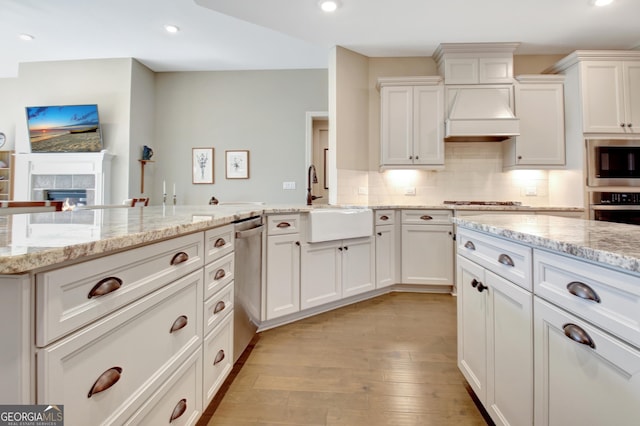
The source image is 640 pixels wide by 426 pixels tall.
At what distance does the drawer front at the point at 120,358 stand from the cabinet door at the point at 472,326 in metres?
1.22

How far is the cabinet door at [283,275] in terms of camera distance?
219 centimetres

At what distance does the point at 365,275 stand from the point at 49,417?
2.43m

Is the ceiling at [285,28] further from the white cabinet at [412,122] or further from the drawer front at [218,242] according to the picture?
the drawer front at [218,242]

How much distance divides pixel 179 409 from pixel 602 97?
4401 millimetres

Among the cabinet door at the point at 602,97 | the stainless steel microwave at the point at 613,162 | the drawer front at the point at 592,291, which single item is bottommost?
the drawer front at the point at 592,291

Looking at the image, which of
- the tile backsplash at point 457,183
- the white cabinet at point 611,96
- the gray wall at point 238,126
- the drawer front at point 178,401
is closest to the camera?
the drawer front at point 178,401

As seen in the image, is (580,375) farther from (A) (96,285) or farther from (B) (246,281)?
(B) (246,281)

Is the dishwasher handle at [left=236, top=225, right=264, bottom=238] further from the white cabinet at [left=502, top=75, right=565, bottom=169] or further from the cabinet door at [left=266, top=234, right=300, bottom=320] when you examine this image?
the white cabinet at [left=502, top=75, right=565, bottom=169]

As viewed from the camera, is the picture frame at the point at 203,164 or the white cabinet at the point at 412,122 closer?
the white cabinet at the point at 412,122

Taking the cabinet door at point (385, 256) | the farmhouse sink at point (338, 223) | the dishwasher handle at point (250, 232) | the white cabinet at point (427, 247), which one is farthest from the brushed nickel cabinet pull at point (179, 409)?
the white cabinet at point (427, 247)

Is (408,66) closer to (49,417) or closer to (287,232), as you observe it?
(287,232)

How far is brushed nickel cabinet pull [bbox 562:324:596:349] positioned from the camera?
73cm

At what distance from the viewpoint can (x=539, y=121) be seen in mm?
3277

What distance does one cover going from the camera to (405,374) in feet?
5.49
